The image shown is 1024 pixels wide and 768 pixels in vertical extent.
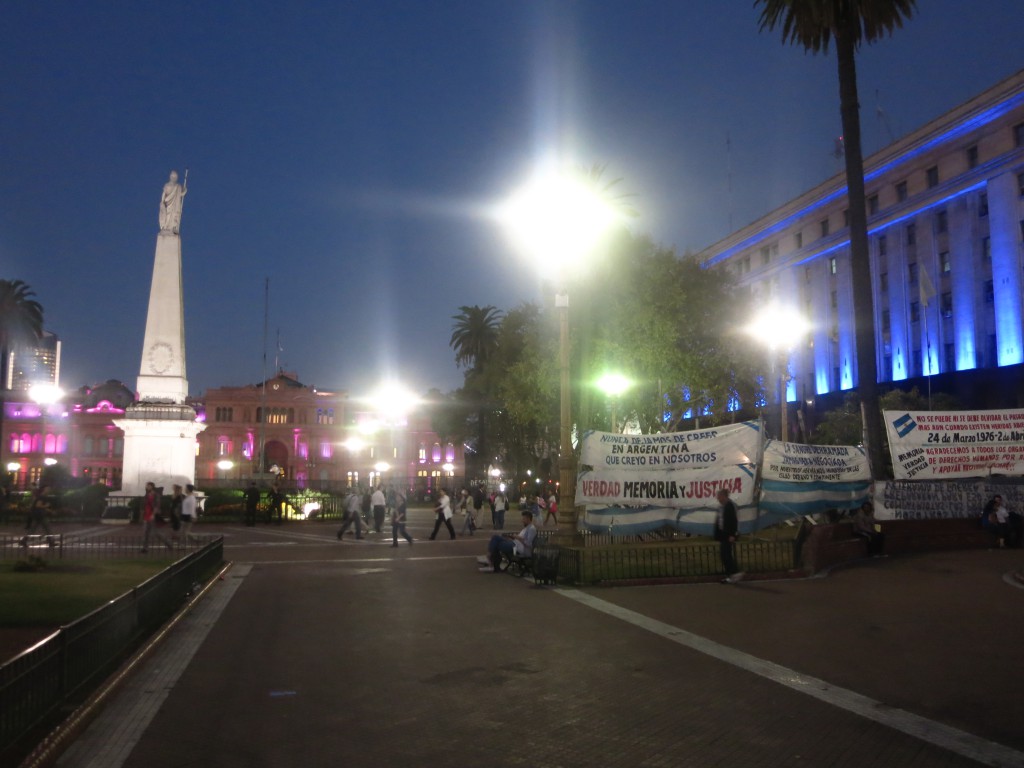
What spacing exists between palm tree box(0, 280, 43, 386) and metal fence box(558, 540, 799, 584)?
5867cm

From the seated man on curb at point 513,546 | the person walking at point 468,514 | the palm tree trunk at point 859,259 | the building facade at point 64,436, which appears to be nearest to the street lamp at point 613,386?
the person walking at point 468,514

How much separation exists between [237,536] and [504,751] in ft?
82.4

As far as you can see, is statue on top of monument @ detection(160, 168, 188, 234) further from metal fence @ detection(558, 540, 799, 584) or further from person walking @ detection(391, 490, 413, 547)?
metal fence @ detection(558, 540, 799, 584)

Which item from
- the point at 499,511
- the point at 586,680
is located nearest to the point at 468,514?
the point at 499,511

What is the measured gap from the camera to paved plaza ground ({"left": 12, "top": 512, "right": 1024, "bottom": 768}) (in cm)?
617

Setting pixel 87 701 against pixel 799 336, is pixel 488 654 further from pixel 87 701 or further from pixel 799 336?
pixel 799 336

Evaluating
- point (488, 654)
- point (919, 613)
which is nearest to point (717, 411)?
point (919, 613)

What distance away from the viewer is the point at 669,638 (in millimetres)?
10125

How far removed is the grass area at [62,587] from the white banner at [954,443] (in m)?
15.1

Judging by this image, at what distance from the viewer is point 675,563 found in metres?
16.2

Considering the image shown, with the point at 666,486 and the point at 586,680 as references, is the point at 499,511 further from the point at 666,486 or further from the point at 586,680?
the point at 586,680

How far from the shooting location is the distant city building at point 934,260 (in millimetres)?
45500

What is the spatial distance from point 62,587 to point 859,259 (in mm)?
18240

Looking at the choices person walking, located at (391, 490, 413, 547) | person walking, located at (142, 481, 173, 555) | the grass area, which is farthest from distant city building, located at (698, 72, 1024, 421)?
the grass area
